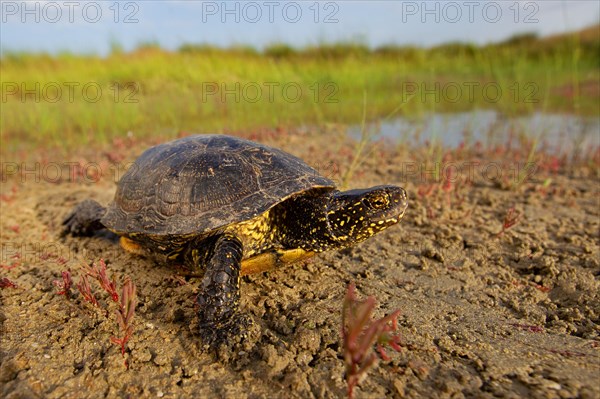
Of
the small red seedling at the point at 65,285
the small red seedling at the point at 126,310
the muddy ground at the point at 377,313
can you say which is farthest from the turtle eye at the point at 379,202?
the small red seedling at the point at 65,285

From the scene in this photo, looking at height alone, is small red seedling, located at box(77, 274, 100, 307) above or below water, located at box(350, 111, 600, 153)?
below

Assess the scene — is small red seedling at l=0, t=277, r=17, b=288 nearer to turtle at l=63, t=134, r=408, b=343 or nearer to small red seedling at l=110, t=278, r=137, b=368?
turtle at l=63, t=134, r=408, b=343

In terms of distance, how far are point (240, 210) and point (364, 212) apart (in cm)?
85

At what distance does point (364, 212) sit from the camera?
106 inches

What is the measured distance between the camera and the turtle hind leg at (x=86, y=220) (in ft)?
12.4

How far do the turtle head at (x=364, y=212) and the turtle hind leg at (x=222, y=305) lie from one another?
Answer: 2.50 feet

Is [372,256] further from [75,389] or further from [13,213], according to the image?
[13,213]

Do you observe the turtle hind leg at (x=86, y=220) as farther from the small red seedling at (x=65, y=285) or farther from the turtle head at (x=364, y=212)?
the turtle head at (x=364, y=212)

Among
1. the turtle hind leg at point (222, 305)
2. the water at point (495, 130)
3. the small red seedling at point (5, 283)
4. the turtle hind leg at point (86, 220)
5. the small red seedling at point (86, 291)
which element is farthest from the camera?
the water at point (495, 130)

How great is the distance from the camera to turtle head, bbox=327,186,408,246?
8.71ft

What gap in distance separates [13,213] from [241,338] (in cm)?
384

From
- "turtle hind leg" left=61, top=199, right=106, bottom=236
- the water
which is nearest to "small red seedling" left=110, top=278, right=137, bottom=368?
"turtle hind leg" left=61, top=199, right=106, bottom=236

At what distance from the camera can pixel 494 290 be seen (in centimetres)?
294

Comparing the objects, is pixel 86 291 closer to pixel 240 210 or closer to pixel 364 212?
pixel 240 210
